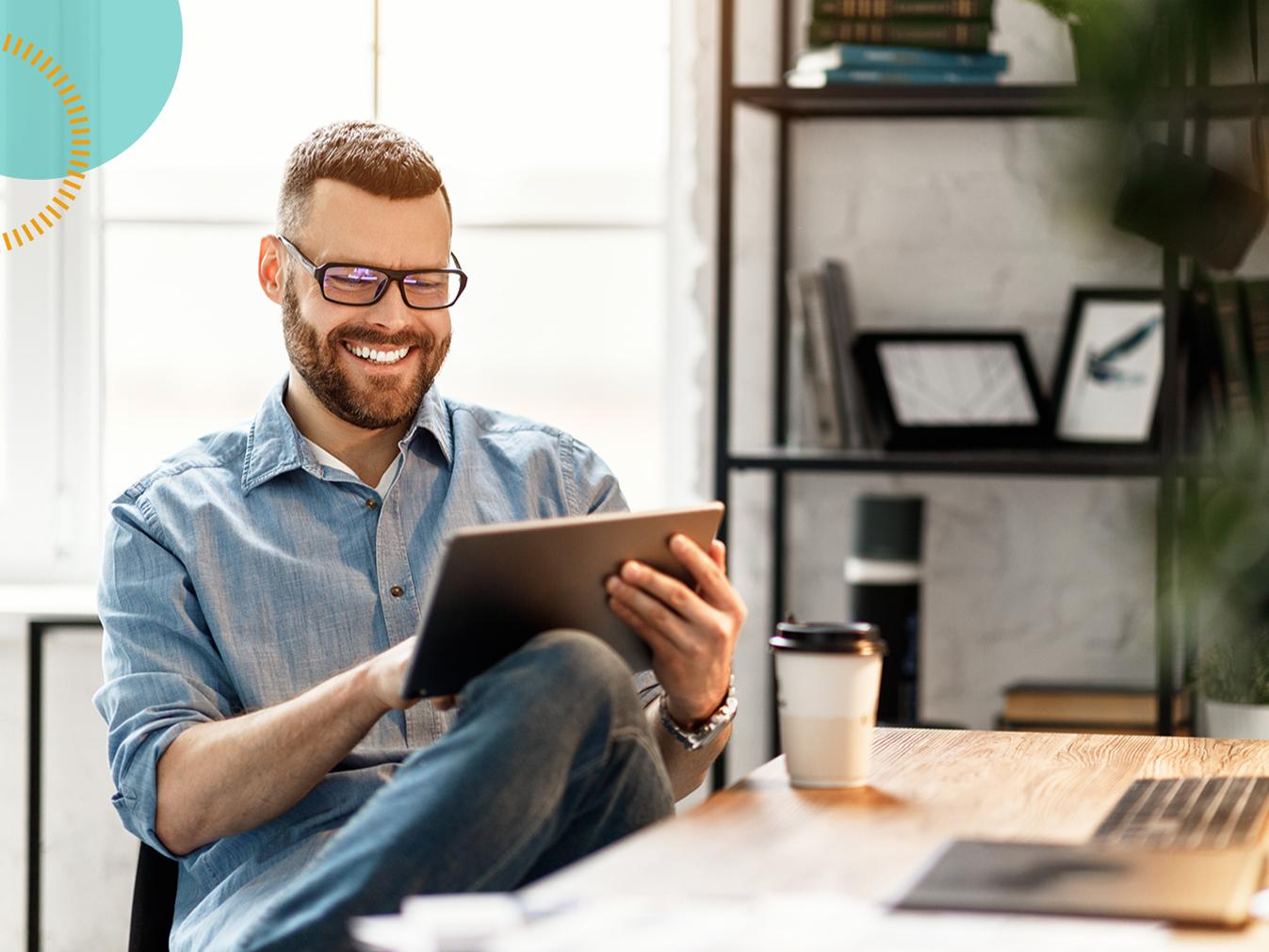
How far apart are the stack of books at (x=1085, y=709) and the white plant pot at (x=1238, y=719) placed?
6 centimetres

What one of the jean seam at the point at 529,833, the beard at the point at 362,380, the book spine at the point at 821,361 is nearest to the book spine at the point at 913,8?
the book spine at the point at 821,361

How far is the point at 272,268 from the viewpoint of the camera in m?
1.77

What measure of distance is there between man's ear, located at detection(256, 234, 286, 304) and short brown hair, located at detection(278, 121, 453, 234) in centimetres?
2

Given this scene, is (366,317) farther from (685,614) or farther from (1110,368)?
(1110,368)

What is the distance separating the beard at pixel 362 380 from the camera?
65.9 inches

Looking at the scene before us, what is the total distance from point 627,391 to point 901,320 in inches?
17.7

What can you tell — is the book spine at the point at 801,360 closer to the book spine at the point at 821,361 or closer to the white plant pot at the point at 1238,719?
the book spine at the point at 821,361

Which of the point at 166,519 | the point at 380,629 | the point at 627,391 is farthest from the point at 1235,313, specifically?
the point at 166,519

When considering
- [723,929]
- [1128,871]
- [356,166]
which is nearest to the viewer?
[723,929]

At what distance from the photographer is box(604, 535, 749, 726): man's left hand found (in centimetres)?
127

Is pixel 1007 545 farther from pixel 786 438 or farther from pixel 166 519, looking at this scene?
pixel 166 519

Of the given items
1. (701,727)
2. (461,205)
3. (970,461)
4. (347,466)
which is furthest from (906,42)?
(701,727)

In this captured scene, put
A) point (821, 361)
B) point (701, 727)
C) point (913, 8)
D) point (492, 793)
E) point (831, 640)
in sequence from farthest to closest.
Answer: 1. point (821, 361)
2. point (913, 8)
3. point (701, 727)
4. point (831, 640)
5. point (492, 793)

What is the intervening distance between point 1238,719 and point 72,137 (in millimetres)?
1958
